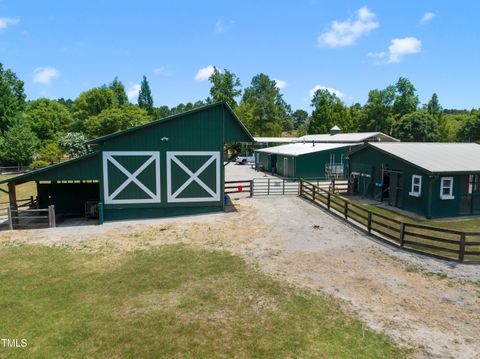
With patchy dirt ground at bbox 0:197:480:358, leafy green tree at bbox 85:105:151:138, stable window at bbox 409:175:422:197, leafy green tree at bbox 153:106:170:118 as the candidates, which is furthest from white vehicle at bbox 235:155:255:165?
leafy green tree at bbox 153:106:170:118

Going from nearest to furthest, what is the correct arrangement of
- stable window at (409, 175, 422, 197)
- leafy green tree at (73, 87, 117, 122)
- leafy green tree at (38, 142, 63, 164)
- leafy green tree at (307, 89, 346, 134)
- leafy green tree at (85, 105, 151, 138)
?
stable window at (409, 175, 422, 197), leafy green tree at (38, 142, 63, 164), leafy green tree at (85, 105, 151, 138), leafy green tree at (73, 87, 117, 122), leafy green tree at (307, 89, 346, 134)

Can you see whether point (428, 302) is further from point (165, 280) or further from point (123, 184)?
point (123, 184)

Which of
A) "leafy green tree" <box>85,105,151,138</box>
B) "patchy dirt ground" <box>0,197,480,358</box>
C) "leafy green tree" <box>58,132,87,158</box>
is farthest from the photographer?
"leafy green tree" <box>58,132,87,158</box>

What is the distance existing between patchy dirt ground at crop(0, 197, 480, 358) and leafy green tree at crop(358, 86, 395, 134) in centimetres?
5648

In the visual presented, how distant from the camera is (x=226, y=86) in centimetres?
6781

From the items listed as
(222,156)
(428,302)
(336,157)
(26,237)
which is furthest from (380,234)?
(336,157)

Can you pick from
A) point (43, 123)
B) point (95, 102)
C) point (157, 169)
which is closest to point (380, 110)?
point (95, 102)

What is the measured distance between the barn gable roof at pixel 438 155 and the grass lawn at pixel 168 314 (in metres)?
12.1

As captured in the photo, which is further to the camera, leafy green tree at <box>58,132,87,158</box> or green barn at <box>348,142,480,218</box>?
leafy green tree at <box>58,132,87,158</box>

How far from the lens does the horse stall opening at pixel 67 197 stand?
1817 centimetres

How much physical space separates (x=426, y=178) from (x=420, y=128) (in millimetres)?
41843

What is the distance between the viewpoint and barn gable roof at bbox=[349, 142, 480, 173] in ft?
55.5

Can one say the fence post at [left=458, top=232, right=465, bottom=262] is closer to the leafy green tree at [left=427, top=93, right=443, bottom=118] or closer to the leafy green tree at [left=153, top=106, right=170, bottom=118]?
the leafy green tree at [left=427, top=93, right=443, bottom=118]

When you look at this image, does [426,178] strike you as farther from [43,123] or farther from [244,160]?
[43,123]
